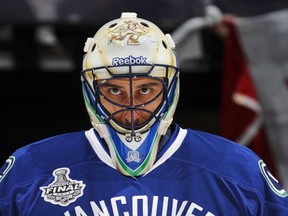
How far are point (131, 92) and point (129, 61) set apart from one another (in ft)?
0.26

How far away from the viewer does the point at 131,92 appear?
2336 mm

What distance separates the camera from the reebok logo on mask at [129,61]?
7.73 feet

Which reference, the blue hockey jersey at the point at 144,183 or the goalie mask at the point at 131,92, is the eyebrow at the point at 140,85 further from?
the blue hockey jersey at the point at 144,183

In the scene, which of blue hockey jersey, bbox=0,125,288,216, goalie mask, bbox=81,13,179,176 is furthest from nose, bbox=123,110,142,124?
blue hockey jersey, bbox=0,125,288,216

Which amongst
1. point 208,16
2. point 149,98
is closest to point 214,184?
point 149,98

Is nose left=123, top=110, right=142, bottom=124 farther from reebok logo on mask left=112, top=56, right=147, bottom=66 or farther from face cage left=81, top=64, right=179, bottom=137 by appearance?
reebok logo on mask left=112, top=56, right=147, bottom=66

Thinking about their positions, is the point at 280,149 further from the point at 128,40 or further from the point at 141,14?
the point at 128,40

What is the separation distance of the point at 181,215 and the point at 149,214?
0.08 m

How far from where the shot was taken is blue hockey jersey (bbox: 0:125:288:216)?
2336mm

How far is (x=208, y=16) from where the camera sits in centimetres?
390

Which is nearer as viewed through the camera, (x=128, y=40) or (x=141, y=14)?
(x=128, y=40)

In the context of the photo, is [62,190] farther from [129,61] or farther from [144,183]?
[129,61]

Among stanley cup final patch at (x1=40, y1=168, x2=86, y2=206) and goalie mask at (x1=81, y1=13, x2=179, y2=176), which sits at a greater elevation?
goalie mask at (x1=81, y1=13, x2=179, y2=176)

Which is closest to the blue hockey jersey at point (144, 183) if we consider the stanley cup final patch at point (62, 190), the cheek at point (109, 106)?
the stanley cup final patch at point (62, 190)
